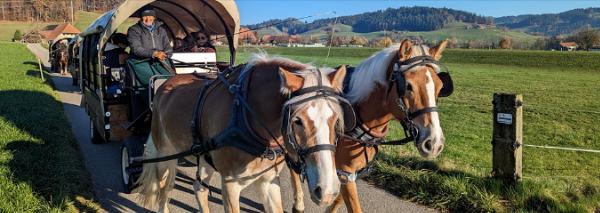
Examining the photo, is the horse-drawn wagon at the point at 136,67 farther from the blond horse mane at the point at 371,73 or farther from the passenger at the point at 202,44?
the blond horse mane at the point at 371,73

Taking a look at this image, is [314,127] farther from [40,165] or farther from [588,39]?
[588,39]

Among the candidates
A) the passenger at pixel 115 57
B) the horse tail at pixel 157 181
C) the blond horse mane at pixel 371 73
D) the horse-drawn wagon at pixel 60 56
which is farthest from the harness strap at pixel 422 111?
the horse-drawn wagon at pixel 60 56

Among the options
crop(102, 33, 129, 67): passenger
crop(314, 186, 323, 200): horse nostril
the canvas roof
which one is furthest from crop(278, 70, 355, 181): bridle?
crop(102, 33, 129, 67): passenger

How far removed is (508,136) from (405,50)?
2101mm

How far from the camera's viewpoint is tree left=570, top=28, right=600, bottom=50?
62094 millimetres

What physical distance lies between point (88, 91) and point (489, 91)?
17930 millimetres

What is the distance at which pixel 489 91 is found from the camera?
827 inches

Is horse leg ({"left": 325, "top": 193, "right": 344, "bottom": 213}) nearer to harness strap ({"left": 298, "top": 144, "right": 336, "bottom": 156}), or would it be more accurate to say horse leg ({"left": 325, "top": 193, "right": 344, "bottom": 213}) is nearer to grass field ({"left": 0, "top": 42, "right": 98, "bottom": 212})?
harness strap ({"left": 298, "top": 144, "right": 336, "bottom": 156})

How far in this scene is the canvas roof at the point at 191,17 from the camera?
6.89 m

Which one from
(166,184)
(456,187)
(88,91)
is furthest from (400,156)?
(88,91)

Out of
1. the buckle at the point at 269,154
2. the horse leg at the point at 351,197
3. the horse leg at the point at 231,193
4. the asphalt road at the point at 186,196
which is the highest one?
the buckle at the point at 269,154

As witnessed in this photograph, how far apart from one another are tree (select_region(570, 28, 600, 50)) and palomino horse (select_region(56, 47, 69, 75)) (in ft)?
213

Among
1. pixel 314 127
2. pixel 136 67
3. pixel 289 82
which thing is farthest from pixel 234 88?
pixel 136 67

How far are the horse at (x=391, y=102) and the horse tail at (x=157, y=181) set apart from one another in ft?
5.85
